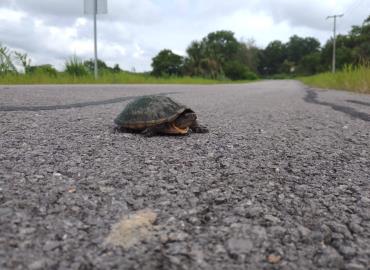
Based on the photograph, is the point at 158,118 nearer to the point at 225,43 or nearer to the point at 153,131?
the point at 153,131

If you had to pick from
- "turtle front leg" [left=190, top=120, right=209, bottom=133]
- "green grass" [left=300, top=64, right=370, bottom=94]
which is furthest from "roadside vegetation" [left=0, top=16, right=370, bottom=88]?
"turtle front leg" [left=190, top=120, right=209, bottom=133]

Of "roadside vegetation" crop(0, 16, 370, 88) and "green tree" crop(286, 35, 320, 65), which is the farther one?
"green tree" crop(286, 35, 320, 65)

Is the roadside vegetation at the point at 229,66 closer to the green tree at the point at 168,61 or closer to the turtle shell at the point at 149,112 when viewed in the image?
the green tree at the point at 168,61

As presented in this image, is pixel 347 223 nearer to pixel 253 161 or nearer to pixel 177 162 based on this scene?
pixel 253 161

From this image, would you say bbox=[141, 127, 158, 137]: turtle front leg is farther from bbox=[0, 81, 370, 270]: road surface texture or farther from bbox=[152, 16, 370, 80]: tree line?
bbox=[152, 16, 370, 80]: tree line

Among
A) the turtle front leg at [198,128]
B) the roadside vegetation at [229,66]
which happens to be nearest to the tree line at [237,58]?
the roadside vegetation at [229,66]

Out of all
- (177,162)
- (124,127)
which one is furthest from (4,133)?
(177,162)

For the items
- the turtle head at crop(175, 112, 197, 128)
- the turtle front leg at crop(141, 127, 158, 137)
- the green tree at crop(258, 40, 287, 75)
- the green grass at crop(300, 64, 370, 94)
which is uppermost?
the green tree at crop(258, 40, 287, 75)
